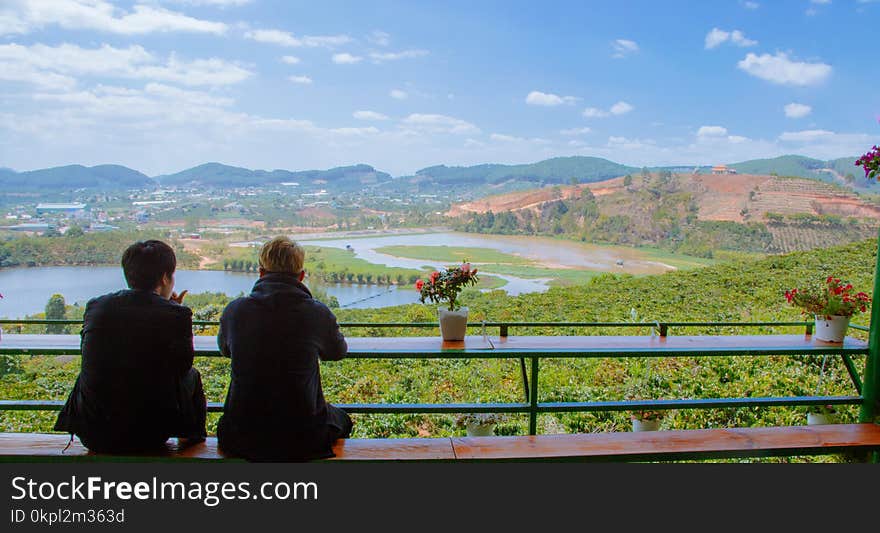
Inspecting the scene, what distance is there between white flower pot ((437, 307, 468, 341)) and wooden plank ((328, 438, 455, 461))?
1.94 ft

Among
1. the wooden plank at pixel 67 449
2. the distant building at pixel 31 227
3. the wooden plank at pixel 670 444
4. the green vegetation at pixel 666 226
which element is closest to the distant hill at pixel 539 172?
the green vegetation at pixel 666 226

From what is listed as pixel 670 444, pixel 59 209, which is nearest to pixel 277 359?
pixel 670 444

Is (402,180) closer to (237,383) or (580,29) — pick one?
(580,29)

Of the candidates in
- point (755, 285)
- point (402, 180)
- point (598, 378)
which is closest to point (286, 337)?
point (598, 378)

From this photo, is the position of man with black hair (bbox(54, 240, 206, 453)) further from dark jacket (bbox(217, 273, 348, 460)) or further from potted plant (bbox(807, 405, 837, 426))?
potted plant (bbox(807, 405, 837, 426))

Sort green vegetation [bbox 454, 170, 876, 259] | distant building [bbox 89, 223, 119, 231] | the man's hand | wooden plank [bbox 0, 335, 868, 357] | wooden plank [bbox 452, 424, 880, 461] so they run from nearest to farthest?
the man's hand < wooden plank [bbox 452, 424, 880, 461] < wooden plank [bbox 0, 335, 868, 357] < distant building [bbox 89, 223, 119, 231] < green vegetation [bbox 454, 170, 876, 259]

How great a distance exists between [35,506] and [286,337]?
3.56 feet

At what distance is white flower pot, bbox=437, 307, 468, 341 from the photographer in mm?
2789

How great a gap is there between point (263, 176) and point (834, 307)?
6301 mm

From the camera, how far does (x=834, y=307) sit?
2965 mm

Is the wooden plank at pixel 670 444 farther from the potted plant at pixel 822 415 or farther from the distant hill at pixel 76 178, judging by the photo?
the distant hill at pixel 76 178

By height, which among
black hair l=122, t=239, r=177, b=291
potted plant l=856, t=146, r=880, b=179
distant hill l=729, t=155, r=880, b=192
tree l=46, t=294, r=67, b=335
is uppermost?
distant hill l=729, t=155, r=880, b=192

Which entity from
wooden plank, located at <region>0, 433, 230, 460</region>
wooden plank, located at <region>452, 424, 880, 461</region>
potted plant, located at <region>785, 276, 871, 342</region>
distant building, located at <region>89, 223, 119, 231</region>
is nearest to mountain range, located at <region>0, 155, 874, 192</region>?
distant building, located at <region>89, 223, 119, 231</region>

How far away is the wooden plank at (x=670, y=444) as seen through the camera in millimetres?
2287
